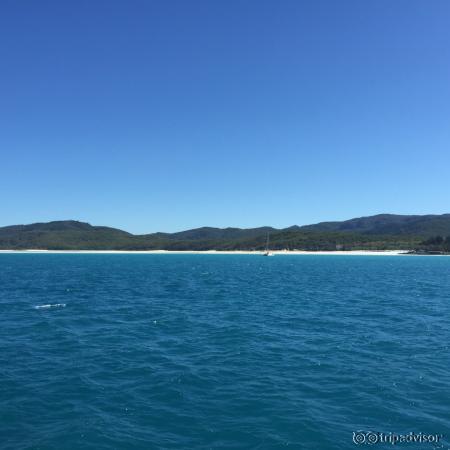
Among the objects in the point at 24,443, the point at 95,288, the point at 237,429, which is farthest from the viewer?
the point at 95,288

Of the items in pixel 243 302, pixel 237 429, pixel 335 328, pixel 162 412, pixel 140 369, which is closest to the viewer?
pixel 237 429

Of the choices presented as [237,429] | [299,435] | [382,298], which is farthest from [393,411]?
[382,298]

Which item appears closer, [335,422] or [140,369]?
[335,422]

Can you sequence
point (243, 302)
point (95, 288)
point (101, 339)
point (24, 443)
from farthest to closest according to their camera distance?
point (95, 288) → point (243, 302) → point (101, 339) → point (24, 443)

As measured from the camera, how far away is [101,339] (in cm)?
2845

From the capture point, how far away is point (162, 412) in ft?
53.1

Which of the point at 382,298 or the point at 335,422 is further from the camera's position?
the point at 382,298

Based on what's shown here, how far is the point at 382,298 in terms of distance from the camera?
171 feet

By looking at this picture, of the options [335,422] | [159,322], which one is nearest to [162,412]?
[335,422]

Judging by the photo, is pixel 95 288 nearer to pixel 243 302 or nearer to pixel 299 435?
pixel 243 302

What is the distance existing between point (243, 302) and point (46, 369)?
2868 centimetres

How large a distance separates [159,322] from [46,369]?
1398cm

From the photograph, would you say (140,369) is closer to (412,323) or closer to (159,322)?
(159,322)

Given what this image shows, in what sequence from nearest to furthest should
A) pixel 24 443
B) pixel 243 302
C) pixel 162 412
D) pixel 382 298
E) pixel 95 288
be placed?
pixel 24 443, pixel 162 412, pixel 243 302, pixel 382 298, pixel 95 288
